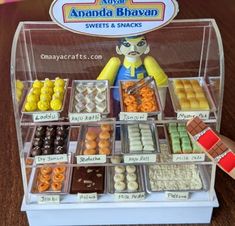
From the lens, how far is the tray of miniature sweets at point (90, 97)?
4.16ft

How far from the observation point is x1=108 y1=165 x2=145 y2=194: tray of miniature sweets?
1325 millimetres

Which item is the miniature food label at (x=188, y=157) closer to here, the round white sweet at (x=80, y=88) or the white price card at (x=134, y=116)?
the white price card at (x=134, y=116)

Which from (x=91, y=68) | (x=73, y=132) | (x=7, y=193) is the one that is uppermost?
(x=91, y=68)

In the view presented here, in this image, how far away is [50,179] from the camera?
138 cm

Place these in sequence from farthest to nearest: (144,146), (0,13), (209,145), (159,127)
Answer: (0,13)
(159,127)
(144,146)
(209,145)

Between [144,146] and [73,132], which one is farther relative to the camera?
[73,132]

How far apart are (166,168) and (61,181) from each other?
34cm

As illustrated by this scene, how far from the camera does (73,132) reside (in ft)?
4.73

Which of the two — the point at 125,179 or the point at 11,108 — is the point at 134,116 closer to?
the point at 125,179

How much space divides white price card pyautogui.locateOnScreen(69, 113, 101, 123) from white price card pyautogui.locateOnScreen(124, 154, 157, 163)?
14 cm

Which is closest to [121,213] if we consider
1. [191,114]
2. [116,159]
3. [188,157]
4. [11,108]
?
[116,159]

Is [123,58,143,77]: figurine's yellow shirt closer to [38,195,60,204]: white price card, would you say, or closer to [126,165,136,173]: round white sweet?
[126,165,136,173]: round white sweet

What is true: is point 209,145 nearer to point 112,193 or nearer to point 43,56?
point 112,193

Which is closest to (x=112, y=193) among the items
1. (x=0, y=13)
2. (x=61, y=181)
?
(x=61, y=181)
